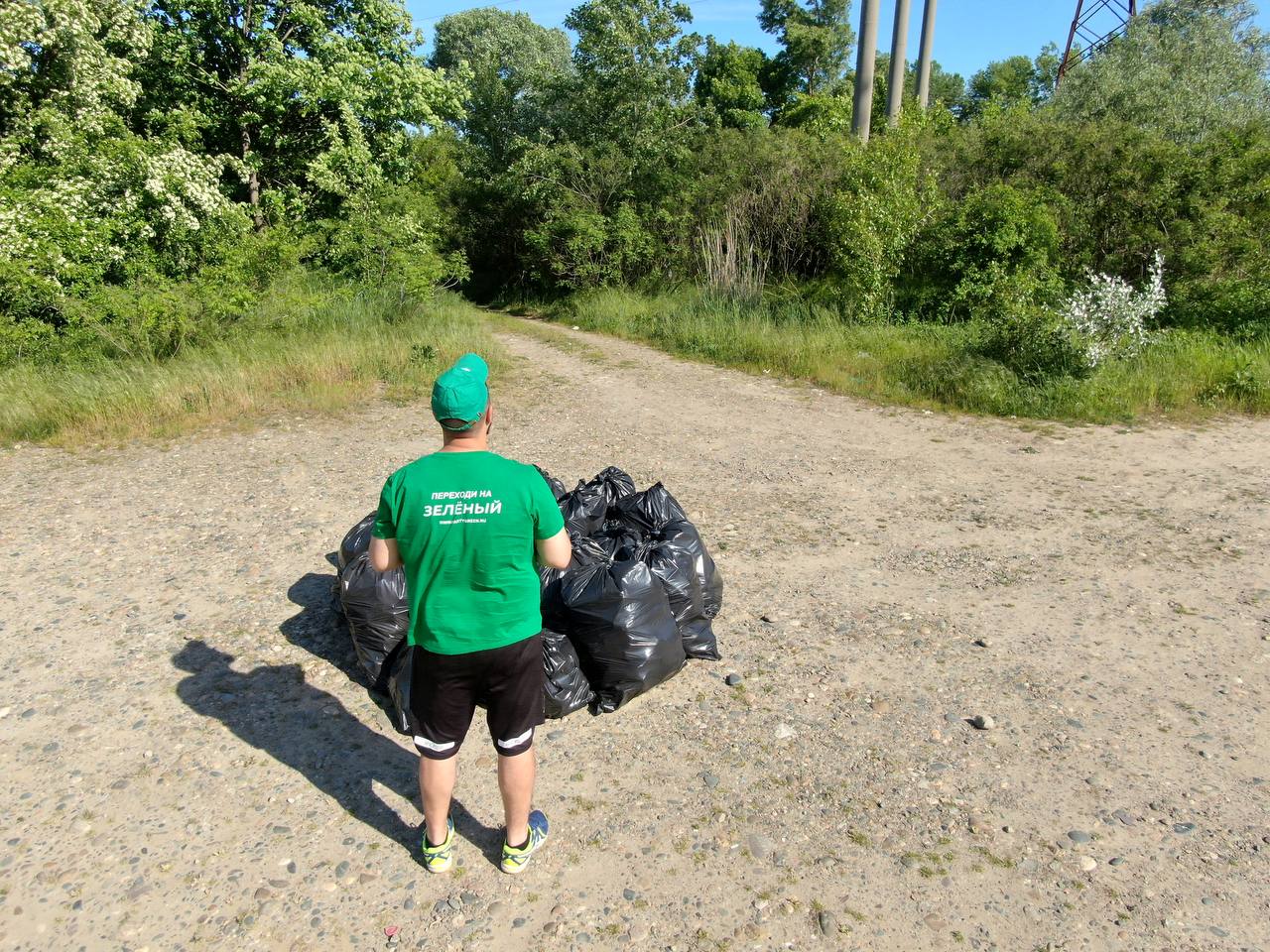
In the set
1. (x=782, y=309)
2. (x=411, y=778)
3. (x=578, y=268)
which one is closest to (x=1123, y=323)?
(x=782, y=309)

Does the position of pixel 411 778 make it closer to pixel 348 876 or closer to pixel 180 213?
pixel 348 876

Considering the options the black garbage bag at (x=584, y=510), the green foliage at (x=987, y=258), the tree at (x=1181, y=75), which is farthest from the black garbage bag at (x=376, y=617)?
the tree at (x=1181, y=75)

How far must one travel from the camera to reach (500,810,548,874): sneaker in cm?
288

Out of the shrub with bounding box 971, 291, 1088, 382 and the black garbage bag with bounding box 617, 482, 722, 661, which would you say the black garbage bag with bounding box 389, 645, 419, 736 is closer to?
the black garbage bag with bounding box 617, 482, 722, 661

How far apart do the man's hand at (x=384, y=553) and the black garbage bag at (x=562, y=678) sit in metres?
1.23

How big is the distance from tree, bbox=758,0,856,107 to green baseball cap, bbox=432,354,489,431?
3492 cm

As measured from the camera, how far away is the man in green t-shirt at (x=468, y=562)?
2508 mm

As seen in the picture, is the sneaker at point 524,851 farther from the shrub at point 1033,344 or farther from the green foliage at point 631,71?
the green foliage at point 631,71

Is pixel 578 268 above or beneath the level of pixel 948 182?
beneath

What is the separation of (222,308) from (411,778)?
8371 mm

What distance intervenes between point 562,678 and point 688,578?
838mm

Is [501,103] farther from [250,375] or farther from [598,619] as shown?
[598,619]

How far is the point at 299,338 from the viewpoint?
10578mm

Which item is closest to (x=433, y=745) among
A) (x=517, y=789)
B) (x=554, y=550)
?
(x=517, y=789)
